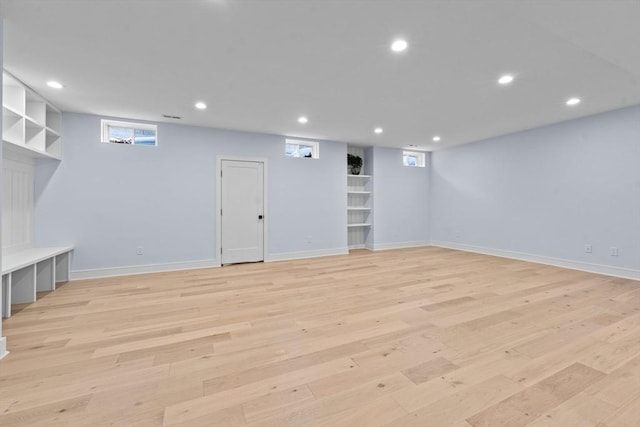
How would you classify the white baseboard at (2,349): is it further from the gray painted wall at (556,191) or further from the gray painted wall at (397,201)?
the gray painted wall at (556,191)

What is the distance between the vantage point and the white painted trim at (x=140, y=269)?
4.29 m

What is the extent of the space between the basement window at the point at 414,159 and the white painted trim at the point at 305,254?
310 cm

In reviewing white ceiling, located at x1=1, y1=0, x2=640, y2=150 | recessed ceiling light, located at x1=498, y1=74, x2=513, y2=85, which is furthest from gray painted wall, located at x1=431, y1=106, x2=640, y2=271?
recessed ceiling light, located at x1=498, y1=74, x2=513, y2=85

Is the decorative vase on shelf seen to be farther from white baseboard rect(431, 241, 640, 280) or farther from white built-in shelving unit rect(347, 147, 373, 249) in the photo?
white baseboard rect(431, 241, 640, 280)

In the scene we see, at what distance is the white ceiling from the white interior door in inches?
45.6

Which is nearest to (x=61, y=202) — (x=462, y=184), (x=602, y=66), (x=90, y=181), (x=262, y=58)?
(x=90, y=181)

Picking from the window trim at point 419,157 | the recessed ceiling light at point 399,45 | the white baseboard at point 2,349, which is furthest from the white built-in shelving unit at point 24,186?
the window trim at point 419,157

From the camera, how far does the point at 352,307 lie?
9.92 feet

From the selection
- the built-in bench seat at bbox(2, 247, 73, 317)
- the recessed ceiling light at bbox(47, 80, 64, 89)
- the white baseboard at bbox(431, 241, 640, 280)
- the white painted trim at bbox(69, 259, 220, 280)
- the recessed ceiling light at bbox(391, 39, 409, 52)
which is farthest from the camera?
the white painted trim at bbox(69, 259, 220, 280)

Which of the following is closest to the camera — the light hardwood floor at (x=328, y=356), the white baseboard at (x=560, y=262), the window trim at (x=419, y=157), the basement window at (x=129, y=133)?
the light hardwood floor at (x=328, y=356)

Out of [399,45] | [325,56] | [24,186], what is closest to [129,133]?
[24,186]

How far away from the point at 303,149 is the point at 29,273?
4798mm

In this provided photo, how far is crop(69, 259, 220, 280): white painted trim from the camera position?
169 inches

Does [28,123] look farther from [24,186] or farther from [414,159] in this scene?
[414,159]
